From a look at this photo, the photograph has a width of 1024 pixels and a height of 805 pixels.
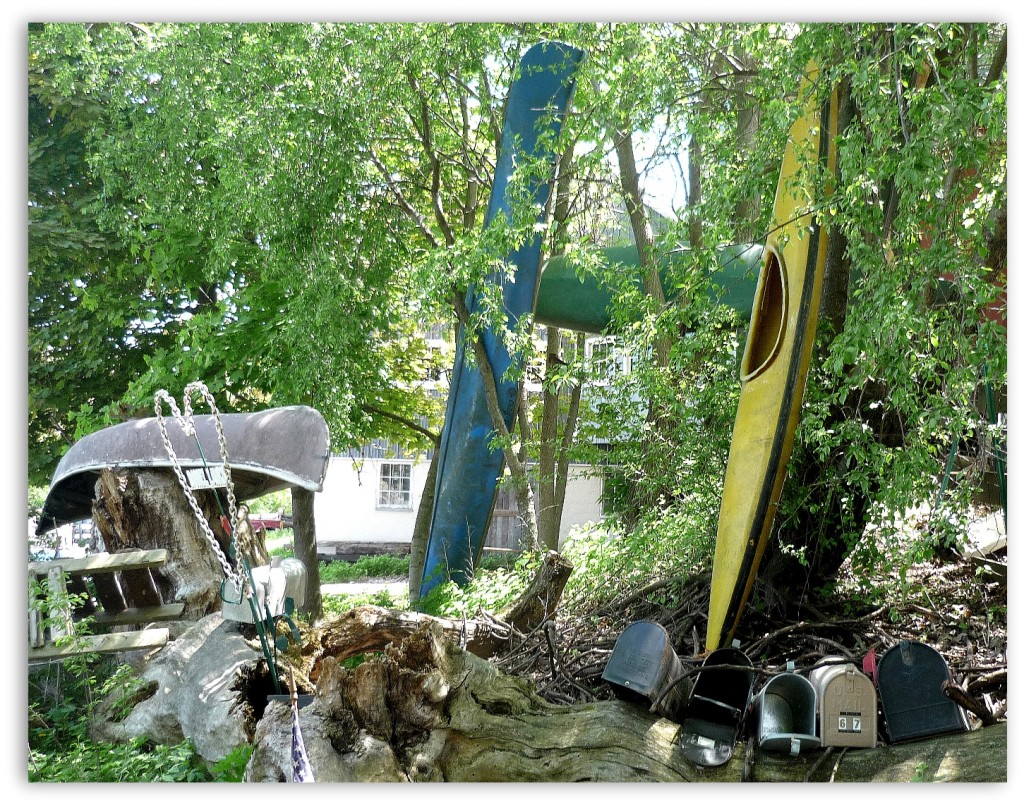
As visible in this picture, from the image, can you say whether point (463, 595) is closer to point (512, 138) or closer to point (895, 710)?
point (895, 710)

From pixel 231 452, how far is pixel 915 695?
1961 millimetres

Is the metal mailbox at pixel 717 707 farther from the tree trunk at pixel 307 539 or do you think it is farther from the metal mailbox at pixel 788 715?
the tree trunk at pixel 307 539

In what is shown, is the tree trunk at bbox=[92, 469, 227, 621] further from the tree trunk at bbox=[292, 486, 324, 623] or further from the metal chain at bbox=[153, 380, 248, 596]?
the tree trunk at bbox=[292, 486, 324, 623]

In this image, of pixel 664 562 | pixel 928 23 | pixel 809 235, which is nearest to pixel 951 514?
pixel 809 235

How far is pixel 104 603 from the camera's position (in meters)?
2.73

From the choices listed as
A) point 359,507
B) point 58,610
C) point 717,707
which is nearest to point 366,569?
point 359,507

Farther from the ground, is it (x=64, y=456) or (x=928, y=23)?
(x=928, y=23)

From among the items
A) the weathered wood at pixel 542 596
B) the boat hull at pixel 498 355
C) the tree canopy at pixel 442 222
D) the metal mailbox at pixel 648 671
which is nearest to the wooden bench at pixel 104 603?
the tree canopy at pixel 442 222

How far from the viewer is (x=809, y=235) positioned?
259 cm

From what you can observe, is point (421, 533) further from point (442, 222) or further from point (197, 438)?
point (442, 222)

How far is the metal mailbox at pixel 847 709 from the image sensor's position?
7.43 feet

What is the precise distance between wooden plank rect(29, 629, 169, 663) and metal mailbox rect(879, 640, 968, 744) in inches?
77.9

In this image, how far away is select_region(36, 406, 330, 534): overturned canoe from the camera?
Result: 9.09 feet

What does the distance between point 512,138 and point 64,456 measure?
187 centimetres
